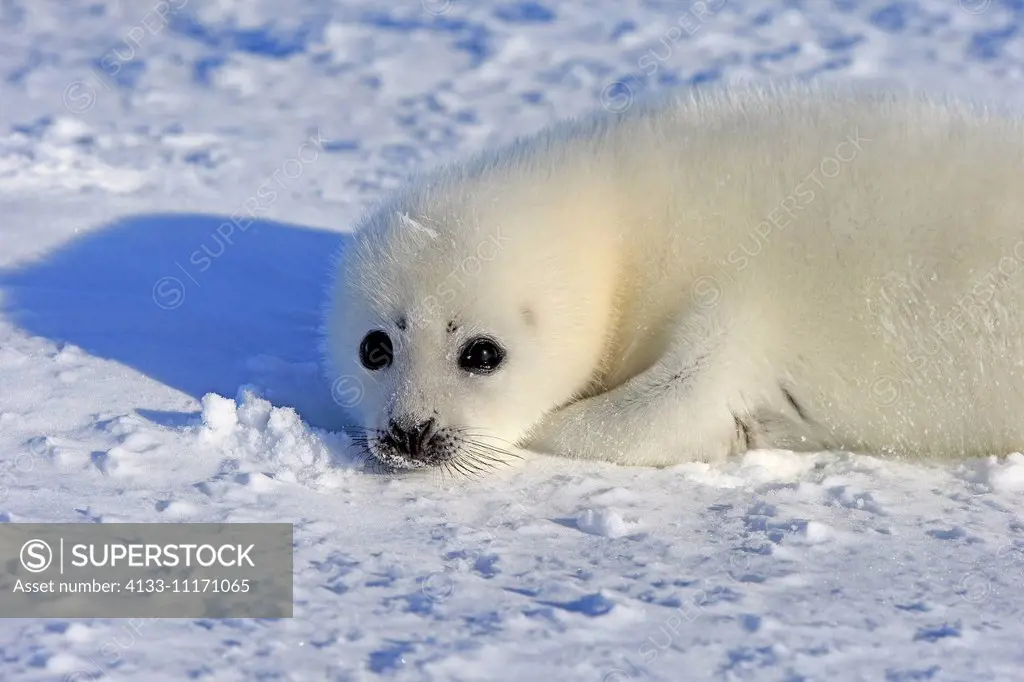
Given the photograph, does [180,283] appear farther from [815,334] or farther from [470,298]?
[815,334]

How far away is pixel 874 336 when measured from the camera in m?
3.30

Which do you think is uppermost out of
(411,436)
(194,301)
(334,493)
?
(194,301)

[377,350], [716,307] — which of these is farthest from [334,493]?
[716,307]

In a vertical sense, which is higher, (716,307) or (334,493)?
(716,307)

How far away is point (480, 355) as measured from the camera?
3.31 m

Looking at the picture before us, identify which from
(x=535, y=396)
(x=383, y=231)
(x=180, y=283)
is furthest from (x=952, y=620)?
(x=180, y=283)

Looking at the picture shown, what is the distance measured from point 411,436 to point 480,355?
30cm

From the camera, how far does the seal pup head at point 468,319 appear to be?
3262 millimetres

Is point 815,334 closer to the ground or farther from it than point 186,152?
closer to the ground

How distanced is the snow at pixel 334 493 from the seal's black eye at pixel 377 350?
0.12 m

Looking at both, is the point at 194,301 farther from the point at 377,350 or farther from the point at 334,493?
the point at 334,493

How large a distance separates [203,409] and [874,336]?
5.93 feet

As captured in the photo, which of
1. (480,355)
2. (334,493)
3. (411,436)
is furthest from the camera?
(480,355)

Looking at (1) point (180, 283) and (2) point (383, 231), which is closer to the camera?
(2) point (383, 231)
